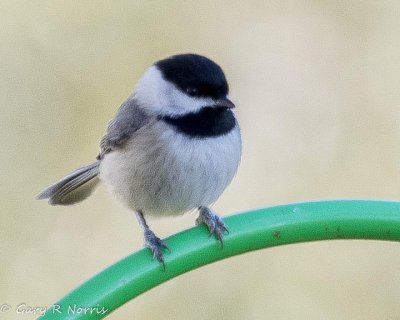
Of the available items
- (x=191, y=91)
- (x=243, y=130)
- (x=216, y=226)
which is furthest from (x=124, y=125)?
(x=243, y=130)

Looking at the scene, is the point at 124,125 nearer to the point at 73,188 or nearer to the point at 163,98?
the point at 163,98

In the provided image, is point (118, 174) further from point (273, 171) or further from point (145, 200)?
point (273, 171)

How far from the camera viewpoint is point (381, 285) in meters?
3.24

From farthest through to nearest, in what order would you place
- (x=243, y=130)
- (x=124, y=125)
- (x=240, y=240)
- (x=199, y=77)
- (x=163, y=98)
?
(x=243, y=130), (x=124, y=125), (x=163, y=98), (x=199, y=77), (x=240, y=240)

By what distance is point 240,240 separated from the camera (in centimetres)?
169

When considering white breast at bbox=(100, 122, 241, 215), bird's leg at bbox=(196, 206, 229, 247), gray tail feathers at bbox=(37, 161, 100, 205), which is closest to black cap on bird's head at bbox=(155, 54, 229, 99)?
white breast at bbox=(100, 122, 241, 215)

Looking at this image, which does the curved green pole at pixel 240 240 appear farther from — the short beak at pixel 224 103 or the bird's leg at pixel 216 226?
the short beak at pixel 224 103

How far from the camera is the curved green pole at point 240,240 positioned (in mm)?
1591

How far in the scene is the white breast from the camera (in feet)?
7.55

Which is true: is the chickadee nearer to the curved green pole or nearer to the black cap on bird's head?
the black cap on bird's head

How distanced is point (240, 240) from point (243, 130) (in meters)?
1.89

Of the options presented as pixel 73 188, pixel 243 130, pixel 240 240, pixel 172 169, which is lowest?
pixel 240 240

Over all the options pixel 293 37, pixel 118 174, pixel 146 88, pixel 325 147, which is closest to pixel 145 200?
pixel 118 174

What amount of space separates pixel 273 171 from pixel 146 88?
1112mm
